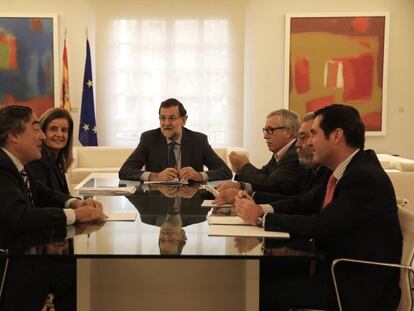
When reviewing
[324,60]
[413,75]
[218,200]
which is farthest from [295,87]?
[218,200]

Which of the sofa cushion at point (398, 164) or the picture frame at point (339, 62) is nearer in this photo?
Result: the sofa cushion at point (398, 164)

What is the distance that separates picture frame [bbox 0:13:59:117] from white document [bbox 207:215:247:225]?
5.62 meters

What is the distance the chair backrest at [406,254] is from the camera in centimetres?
200

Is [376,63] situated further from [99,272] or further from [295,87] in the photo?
[99,272]

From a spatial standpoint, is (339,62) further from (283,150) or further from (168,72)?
(283,150)

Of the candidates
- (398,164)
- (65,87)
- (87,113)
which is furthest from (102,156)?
(398,164)

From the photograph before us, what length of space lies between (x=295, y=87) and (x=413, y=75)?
63.8 inches

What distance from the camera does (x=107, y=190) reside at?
3.18 m

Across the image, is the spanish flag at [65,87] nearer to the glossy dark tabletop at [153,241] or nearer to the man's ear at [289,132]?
the man's ear at [289,132]

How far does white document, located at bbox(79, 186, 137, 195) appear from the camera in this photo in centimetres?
313

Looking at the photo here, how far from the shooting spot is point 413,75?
24.6ft

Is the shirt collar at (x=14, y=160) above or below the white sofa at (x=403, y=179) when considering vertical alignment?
above

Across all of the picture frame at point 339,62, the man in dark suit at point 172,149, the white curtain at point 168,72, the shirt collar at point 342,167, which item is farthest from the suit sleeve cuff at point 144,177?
the picture frame at point 339,62

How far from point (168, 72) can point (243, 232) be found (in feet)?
18.4
